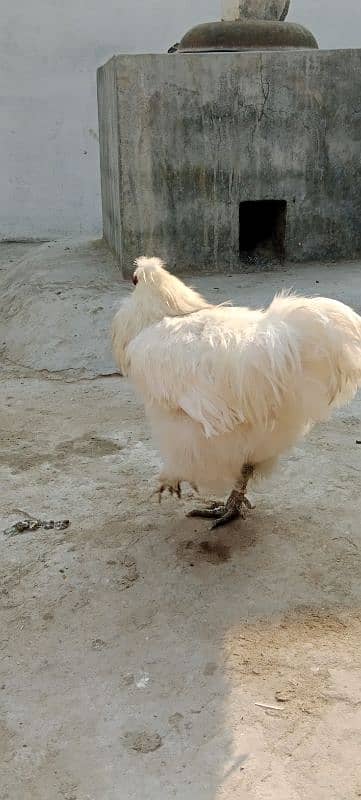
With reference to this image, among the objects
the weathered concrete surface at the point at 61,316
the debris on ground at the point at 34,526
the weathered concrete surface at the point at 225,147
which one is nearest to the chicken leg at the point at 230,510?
the debris on ground at the point at 34,526

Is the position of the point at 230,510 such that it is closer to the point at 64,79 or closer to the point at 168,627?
the point at 168,627

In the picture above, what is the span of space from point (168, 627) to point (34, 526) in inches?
41.0

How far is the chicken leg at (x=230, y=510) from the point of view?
355 centimetres

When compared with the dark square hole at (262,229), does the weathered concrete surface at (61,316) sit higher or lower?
lower

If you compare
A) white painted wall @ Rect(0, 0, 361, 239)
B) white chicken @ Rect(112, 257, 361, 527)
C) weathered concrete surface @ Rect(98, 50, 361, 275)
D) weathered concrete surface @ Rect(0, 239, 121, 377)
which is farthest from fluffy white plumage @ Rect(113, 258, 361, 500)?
white painted wall @ Rect(0, 0, 361, 239)

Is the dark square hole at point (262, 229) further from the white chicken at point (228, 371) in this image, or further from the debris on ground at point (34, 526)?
the debris on ground at point (34, 526)

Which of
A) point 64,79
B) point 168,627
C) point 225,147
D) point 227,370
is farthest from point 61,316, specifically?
point 64,79

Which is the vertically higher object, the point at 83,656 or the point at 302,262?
the point at 302,262

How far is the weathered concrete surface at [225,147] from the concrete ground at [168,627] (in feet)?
Answer: 8.47

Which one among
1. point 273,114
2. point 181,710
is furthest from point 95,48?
point 181,710

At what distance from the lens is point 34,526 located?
362 centimetres

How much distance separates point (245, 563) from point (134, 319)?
124 cm

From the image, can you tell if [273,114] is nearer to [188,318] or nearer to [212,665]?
[188,318]

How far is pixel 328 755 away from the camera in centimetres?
226
